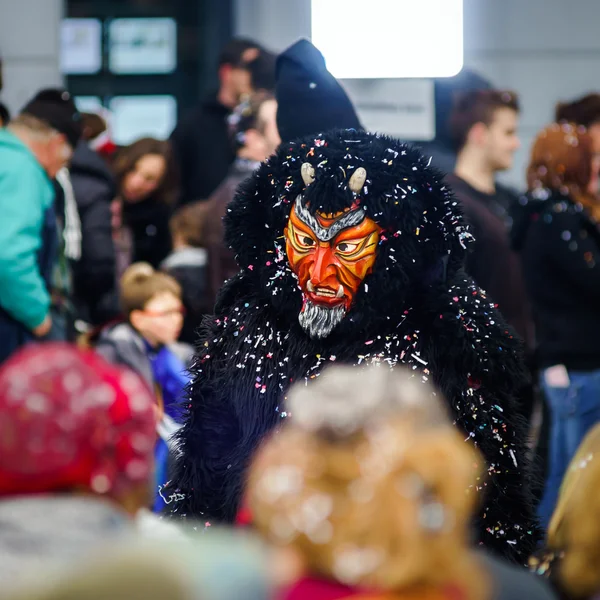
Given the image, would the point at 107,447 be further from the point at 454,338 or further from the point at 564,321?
the point at 564,321

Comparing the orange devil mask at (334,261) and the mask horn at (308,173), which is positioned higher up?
the mask horn at (308,173)

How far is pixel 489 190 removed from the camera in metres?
6.03

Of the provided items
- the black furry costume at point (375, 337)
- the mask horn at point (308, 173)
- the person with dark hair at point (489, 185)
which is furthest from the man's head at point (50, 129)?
the mask horn at point (308, 173)

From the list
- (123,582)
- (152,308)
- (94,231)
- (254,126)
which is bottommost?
(152,308)

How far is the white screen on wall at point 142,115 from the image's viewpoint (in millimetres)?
10602

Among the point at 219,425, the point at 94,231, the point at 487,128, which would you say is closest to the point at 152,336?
the point at 94,231

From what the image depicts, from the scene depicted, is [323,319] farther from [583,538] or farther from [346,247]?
[583,538]

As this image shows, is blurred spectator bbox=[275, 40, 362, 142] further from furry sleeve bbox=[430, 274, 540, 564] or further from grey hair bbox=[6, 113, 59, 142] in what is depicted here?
grey hair bbox=[6, 113, 59, 142]

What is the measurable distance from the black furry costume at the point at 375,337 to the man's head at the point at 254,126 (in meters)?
1.89

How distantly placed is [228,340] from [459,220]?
0.69 meters

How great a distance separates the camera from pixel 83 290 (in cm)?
680

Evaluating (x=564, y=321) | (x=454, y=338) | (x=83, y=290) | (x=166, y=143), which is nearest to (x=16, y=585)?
(x=454, y=338)

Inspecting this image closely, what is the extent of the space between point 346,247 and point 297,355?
31 cm

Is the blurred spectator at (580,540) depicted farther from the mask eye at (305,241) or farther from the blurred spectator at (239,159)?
the blurred spectator at (239,159)
